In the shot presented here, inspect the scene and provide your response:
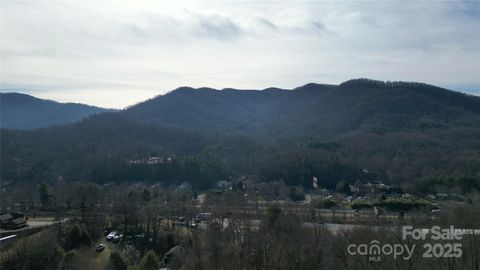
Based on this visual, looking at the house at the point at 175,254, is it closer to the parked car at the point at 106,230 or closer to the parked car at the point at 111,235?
Answer: the parked car at the point at 111,235

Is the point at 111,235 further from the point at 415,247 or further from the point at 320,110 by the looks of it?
the point at 320,110

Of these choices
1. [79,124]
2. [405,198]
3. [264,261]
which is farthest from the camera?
[79,124]

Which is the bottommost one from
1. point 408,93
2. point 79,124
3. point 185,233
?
point 185,233

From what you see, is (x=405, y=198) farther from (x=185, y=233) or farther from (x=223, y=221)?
(x=185, y=233)

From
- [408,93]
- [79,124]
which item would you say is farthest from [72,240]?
[408,93]

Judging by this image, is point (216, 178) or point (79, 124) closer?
point (216, 178)

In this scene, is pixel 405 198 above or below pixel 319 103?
below

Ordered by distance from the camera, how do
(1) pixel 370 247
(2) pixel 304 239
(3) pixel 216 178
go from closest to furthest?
(1) pixel 370 247 → (2) pixel 304 239 → (3) pixel 216 178

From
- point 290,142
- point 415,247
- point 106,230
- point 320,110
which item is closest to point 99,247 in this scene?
point 106,230
